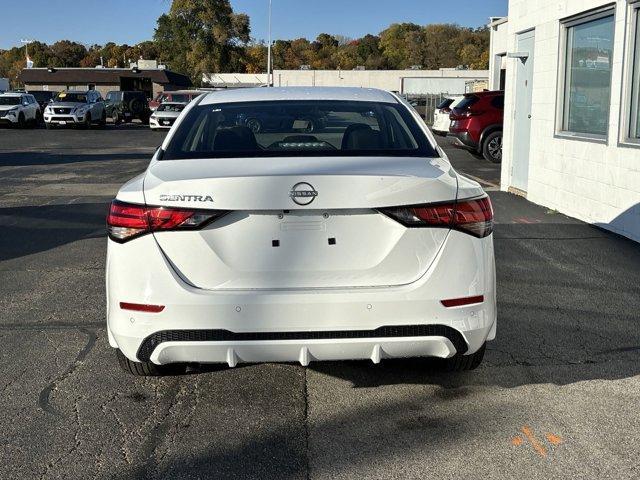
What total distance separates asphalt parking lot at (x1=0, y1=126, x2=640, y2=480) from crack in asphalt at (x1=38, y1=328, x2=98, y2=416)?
0.04ft

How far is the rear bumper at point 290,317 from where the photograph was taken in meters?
3.67

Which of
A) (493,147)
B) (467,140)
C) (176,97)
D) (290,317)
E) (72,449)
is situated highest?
(176,97)

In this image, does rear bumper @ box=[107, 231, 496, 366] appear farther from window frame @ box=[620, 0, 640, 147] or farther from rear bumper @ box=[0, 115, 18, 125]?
rear bumper @ box=[0, 115, 18, 125]

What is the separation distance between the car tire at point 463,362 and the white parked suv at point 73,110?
34.8 meters

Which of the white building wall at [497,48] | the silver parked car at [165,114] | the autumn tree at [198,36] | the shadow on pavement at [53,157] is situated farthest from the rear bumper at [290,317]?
the autumn tree at [198,36]

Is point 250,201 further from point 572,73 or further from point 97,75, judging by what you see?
point 97,75

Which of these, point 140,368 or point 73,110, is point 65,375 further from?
point 73,110

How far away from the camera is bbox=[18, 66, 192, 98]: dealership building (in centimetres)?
6988

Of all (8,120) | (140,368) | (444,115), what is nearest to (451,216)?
(140,368)

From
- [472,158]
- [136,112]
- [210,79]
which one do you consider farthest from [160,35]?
[472,158]

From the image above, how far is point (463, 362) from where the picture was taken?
4.41 m

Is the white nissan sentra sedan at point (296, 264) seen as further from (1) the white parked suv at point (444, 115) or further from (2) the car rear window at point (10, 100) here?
(2) the car rear window at point (10, 100)

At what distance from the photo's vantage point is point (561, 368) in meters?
4.84

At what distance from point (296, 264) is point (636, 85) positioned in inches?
265
